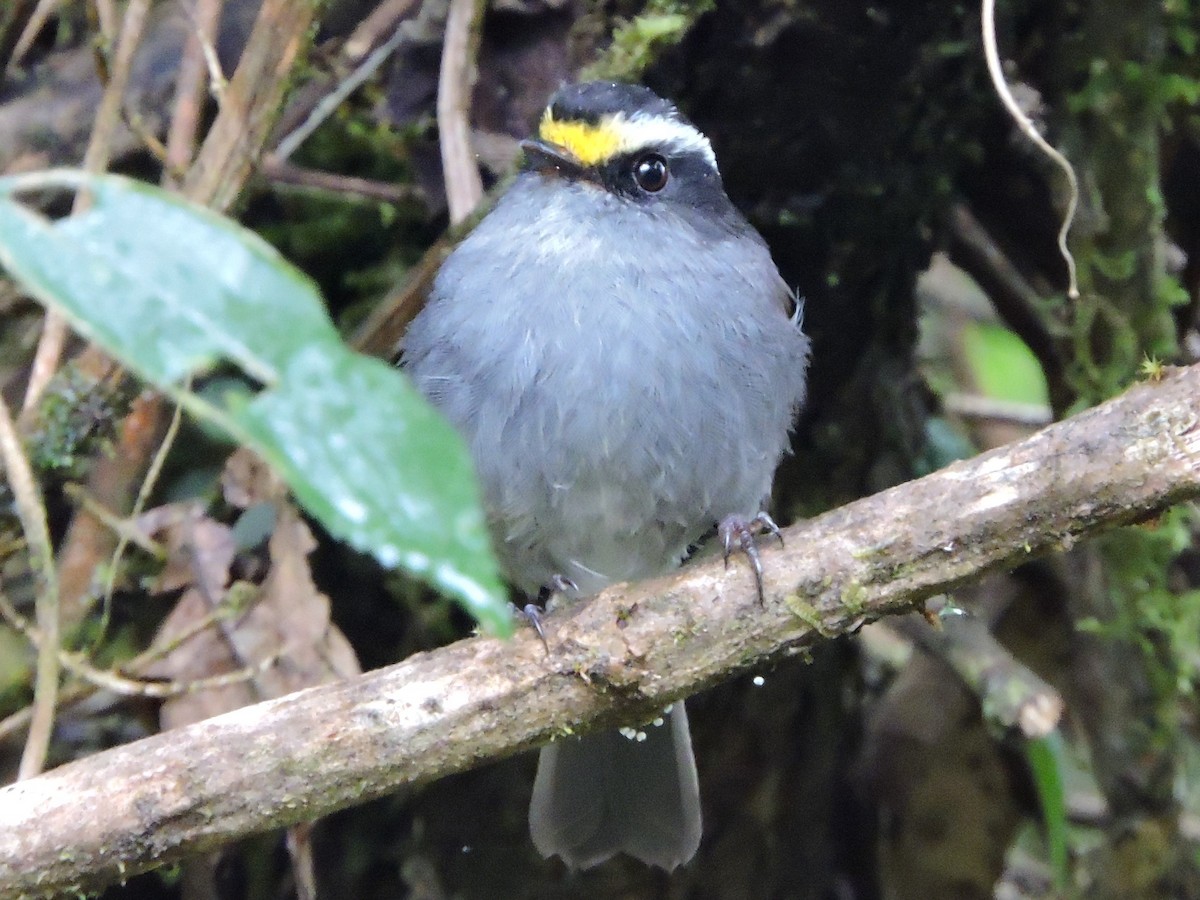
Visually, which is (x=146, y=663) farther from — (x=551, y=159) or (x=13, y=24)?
(x=13, y=24)

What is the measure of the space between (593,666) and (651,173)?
3.91ft

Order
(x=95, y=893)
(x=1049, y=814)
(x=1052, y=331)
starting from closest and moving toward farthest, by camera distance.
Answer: (x=95, y=893) → (x=1049, y=814) → (x=1052, y=331)

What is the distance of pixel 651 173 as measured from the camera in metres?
2.82

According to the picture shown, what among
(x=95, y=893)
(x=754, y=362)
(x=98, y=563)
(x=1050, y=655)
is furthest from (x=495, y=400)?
(x=1050, y=655)

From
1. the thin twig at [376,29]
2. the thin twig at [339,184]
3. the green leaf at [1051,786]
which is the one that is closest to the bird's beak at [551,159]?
the thin twig at [339,184]

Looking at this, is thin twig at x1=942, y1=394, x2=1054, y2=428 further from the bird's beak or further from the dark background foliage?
the bird's beak

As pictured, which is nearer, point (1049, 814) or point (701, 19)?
point (701, 19)

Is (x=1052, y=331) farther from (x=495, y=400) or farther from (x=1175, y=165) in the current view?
(x=495, y=400)

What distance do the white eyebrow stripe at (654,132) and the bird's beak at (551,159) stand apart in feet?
0.35

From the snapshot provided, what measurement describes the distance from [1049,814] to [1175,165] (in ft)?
5.51

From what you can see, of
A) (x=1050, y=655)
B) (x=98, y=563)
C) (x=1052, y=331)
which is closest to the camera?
(x=98, y=563)

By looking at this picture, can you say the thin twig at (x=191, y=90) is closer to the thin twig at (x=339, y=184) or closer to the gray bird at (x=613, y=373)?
the thin twig at (x=339, y=184)

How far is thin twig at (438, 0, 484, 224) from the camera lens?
9.59 ft

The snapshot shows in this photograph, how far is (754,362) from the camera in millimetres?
2695
